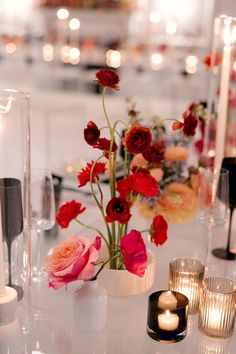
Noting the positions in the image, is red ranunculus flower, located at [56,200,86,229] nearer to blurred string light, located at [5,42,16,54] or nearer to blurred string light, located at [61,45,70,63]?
blurred string light, located at [61,45,70,63]

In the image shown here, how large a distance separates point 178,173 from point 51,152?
2.84m

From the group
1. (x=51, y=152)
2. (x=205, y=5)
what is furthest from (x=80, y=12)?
(x=51, y=152)

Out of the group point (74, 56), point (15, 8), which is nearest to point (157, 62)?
point (74, 56)

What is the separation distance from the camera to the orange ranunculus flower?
4.63 ft

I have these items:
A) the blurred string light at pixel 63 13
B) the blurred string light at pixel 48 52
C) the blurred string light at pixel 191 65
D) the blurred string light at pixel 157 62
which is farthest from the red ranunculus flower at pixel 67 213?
the blurred string light at pixel 48 52

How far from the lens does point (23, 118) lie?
0.98 meters

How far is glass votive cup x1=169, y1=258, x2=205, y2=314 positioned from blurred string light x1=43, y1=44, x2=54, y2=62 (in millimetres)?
6305

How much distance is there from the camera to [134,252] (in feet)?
3.10

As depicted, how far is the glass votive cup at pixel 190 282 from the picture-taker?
3.38ft

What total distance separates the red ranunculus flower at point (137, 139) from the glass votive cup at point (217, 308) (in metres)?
0.27

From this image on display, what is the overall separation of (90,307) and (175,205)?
52 centimetres

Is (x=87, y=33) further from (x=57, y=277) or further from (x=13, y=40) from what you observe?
(x=57, y=277)

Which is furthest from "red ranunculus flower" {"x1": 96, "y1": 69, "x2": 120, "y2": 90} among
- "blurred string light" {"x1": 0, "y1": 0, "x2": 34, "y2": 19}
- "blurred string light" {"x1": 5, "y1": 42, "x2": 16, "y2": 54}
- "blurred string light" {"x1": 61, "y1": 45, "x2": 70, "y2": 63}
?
"blurred string light" {"x1": 0, "y1": 0, "x2": 34, "y2": 19}

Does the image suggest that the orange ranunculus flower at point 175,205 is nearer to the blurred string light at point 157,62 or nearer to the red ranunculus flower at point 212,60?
the red ranunculus flower at point 212,60
